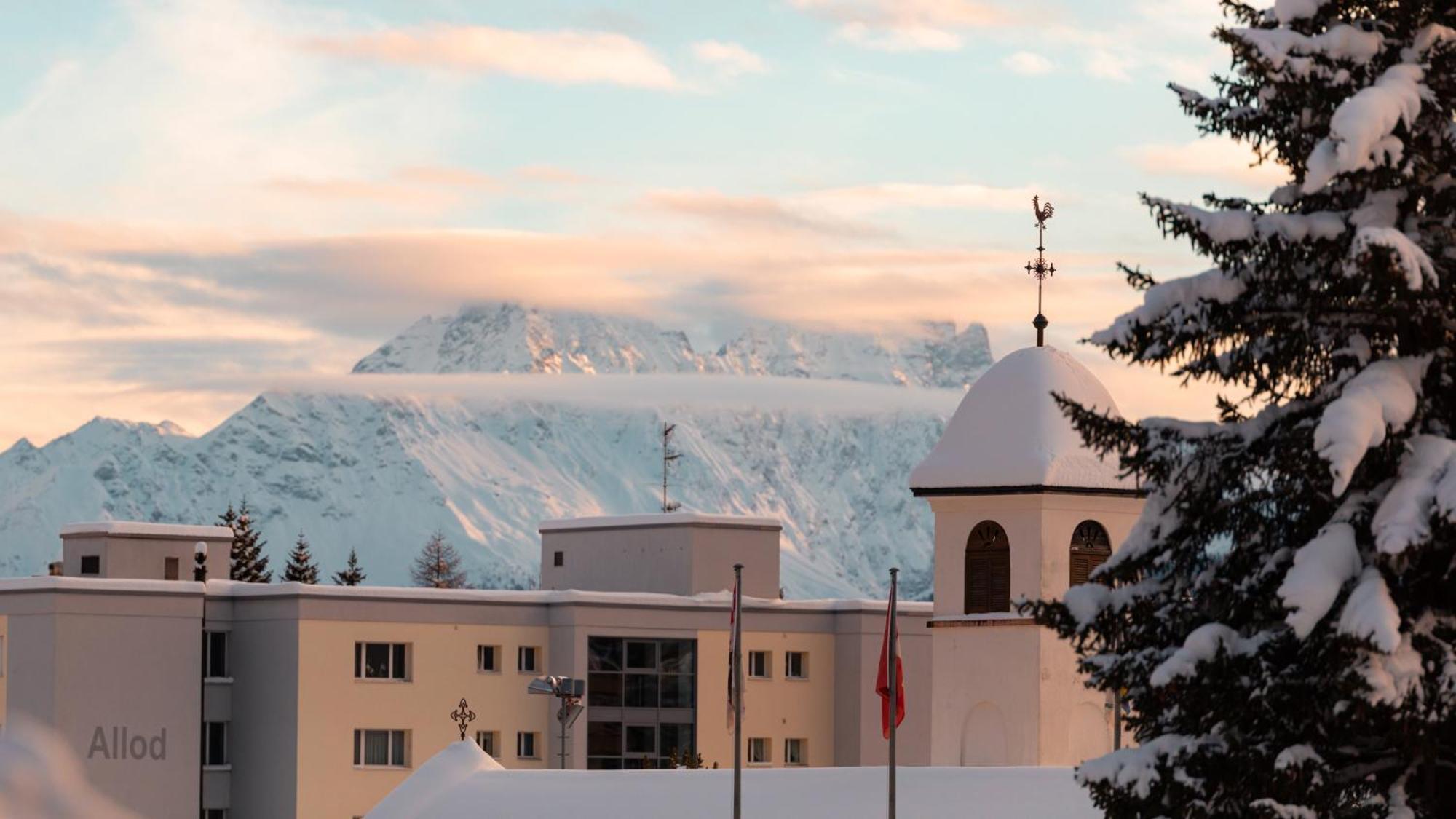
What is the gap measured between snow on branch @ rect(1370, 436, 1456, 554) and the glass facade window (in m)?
66.0

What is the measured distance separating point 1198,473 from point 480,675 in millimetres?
64587

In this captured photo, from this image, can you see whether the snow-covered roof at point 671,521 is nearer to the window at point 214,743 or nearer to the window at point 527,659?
the window at point 527,659

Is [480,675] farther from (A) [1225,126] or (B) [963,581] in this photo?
(A) [1225,126]

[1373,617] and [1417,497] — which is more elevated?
[1417,497]

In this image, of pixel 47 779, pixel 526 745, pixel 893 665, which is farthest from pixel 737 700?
pixel 526 745

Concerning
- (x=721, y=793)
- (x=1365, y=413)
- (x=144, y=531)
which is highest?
(x=144, y=531)

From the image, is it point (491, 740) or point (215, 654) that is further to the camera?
point (491, 740)

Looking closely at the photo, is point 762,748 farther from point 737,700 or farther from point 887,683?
point 887,683

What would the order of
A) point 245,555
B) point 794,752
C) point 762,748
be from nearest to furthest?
1. point 762,748
2. point 794,752
3. point 245,555

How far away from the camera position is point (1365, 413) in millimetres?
20812

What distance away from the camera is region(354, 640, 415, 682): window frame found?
275 feet

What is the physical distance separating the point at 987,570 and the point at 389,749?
46342 mm

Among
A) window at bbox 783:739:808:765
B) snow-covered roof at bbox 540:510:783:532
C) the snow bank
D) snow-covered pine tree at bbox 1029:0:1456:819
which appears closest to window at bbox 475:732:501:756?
snow-covered roof at bbox 540:510:783:532

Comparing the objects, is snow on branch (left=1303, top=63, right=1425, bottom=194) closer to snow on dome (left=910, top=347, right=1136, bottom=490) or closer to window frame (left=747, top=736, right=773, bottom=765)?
snow on dome (left=910, top=347, right=1136, bottom=490)
